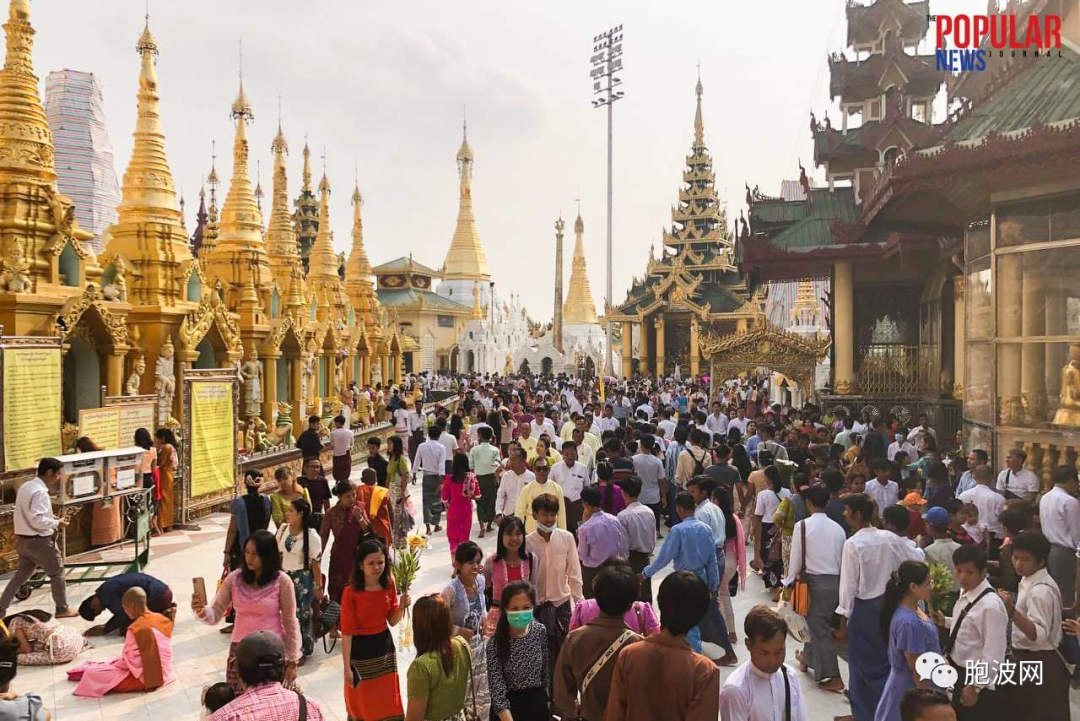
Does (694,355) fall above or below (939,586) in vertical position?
above

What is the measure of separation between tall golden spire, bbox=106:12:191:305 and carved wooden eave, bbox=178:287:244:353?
39 cm

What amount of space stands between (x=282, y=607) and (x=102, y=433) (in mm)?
7026

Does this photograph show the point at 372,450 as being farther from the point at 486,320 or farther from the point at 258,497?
the point at 486,320

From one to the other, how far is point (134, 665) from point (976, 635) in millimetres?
5603

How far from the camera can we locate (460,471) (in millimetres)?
9164

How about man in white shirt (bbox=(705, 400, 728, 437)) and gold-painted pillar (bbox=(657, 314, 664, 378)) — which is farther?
gold-painted pillar (bbox=(657, 314, 664, 378))

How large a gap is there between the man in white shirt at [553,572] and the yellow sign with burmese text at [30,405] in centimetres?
703

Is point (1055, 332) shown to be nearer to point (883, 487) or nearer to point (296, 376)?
point (883, 487)

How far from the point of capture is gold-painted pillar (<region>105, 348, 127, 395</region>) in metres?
12.4

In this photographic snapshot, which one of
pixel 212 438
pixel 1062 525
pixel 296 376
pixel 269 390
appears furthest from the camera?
pixel 296 376

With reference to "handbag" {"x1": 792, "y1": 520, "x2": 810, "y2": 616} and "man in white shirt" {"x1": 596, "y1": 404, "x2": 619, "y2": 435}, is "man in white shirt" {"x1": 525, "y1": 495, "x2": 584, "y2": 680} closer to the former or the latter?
"handbag" {"x1": 792, "y1": 520, "x2": 810, "y2": 616}

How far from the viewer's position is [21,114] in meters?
11.5

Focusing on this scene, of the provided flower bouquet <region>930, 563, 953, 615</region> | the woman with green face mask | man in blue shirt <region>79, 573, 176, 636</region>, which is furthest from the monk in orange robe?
flower bouquet <region>930, 563, 953, 615</region>

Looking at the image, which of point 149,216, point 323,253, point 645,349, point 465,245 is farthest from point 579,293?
point 149,216
